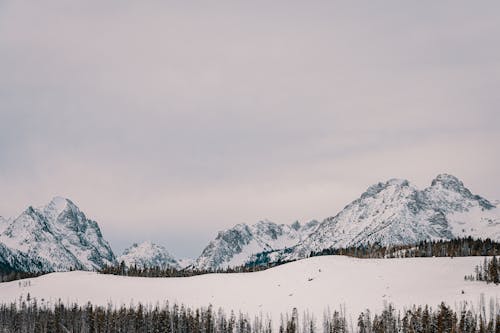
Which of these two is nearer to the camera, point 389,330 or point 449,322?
point 449,322

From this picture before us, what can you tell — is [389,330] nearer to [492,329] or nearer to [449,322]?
[449,322]

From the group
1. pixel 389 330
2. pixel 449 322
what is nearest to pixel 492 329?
pixel 449 322

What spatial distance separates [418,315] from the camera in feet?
634

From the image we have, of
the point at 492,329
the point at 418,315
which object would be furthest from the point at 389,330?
the point at 492,329

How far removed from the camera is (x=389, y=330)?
19962cm

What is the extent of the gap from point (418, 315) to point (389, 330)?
1274cm

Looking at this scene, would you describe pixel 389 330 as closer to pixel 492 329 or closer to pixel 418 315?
pixel 418 315

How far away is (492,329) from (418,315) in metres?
24.8

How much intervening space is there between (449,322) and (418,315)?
34.4 ft

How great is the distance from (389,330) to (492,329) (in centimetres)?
3609

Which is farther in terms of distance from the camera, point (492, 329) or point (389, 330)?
point (389, 330)

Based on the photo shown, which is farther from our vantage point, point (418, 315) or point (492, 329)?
point (418, 315)
